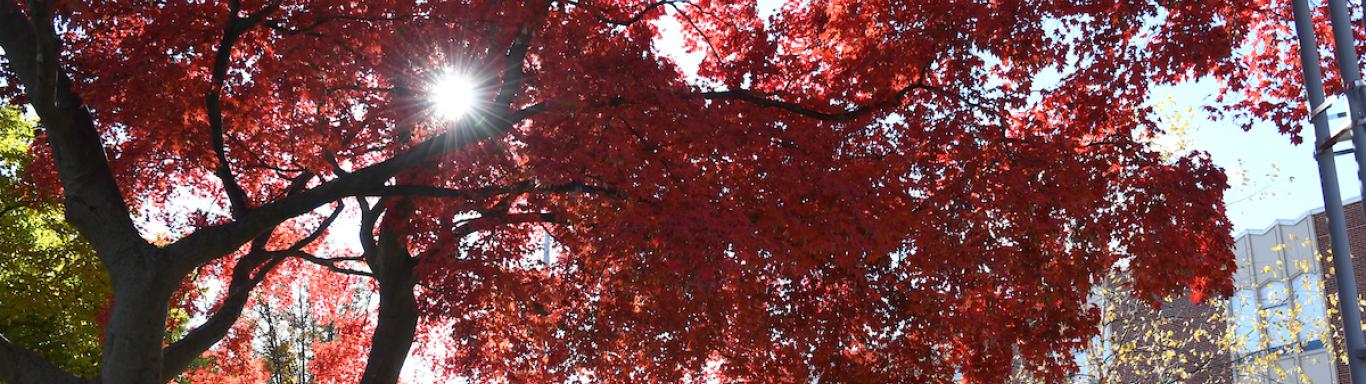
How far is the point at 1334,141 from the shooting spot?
7363mm

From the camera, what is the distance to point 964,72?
46.6 feet

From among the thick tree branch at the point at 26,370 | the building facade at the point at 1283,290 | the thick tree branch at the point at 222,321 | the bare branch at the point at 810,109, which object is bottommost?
the thick tree branch at the point at 26,370

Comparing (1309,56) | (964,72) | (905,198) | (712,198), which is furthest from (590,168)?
(1309,56)

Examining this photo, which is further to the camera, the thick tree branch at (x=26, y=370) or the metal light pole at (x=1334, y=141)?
the thick tree branch at (x=26, y=370)

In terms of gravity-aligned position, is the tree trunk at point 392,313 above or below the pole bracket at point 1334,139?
above

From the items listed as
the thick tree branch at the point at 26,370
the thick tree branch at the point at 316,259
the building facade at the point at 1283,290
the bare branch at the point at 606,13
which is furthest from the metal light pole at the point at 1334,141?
the building facade at the point at 1283,290

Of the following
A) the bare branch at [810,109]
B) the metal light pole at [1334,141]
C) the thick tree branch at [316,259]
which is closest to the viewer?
the metal light pole at [1334,141]

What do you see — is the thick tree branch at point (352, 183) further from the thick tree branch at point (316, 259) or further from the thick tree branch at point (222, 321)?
the thick tree branch at point (316, 259)

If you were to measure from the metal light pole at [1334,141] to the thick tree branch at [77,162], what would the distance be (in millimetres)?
10713

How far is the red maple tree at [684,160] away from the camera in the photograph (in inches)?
471

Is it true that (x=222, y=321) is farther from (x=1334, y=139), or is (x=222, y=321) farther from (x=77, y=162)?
(x=1334, y=139)

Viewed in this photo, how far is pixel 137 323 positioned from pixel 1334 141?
10760mm

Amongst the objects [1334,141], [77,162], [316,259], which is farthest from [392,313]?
[1334,141]

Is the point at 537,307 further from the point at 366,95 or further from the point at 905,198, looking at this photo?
the point at 905,198
